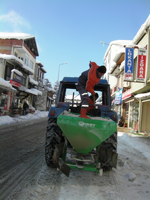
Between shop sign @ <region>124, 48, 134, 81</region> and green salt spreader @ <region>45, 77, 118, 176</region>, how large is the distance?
8089 millimetres

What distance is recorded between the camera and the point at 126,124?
1728 centimetres

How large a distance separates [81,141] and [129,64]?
1065cm

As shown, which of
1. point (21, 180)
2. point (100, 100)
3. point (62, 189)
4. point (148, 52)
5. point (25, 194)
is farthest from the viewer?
point (148, 52)

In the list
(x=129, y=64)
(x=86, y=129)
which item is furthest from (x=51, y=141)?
(x=129, y=64)

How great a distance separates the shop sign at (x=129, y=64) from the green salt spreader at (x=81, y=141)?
8089mm

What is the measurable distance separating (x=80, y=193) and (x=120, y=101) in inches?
645

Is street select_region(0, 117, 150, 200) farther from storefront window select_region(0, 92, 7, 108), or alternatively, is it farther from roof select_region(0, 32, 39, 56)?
roof select_region(0, 32, 39, 56)

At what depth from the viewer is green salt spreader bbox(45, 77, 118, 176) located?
2637 mm

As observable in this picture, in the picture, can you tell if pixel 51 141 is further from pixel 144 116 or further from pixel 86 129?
pixel 144 116

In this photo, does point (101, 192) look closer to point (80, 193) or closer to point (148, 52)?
point (80, 193)

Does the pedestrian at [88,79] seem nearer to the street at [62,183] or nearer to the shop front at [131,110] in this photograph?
the street at [62,183]

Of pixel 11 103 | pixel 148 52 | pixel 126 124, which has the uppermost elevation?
pixel 148 52

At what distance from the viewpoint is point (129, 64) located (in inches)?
473

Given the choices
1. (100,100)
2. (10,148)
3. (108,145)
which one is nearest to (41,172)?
(108,145)
